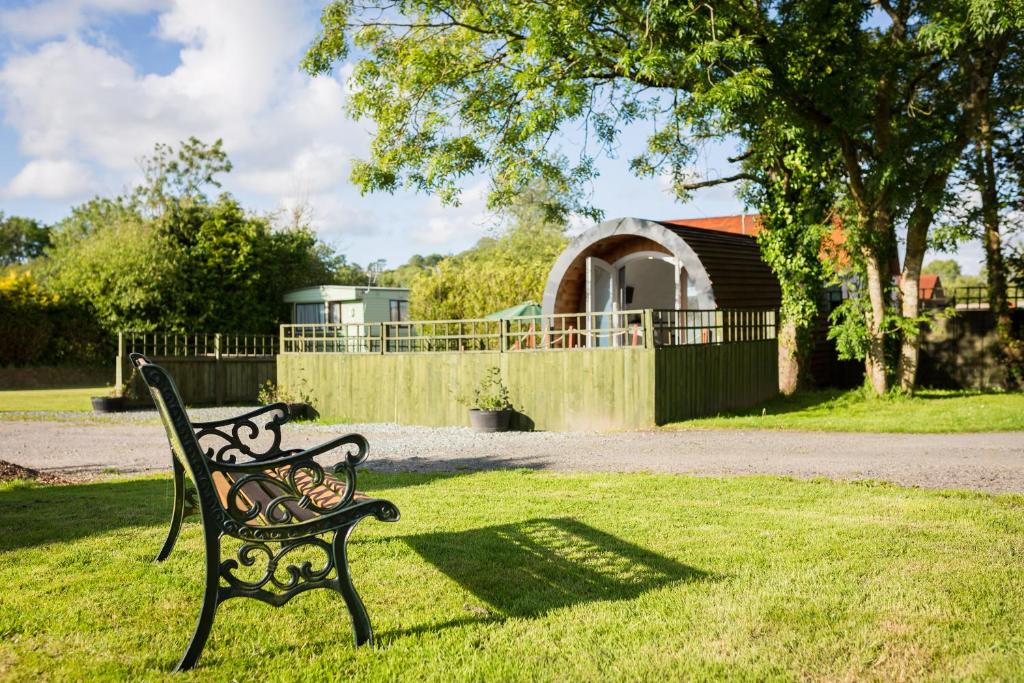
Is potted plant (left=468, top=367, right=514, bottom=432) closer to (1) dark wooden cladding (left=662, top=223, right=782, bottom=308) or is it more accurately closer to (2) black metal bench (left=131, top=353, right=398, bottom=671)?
(1) dark wooden cladding (left=662, top=223, right=782, bottom=308)

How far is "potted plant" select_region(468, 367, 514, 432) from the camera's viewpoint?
1385cm

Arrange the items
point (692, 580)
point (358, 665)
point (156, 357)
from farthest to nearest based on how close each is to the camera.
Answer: point (156, 357)
point (692, 580)
point (358, 665)

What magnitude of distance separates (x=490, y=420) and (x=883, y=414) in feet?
20.9

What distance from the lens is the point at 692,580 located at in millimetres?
4484

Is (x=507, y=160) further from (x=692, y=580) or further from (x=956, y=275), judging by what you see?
(x=956, y=275)

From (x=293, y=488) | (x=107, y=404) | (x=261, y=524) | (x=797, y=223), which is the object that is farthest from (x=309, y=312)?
(x=261, y=524)

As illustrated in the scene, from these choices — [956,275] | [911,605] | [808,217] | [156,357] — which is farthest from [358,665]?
[956,275]

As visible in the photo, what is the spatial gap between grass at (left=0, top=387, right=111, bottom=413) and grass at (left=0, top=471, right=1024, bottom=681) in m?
13.7

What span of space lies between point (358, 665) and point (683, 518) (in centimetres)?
313

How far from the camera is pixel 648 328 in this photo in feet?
43.2

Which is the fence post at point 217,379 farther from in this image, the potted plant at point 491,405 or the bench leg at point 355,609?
the bench leg at point 355,609

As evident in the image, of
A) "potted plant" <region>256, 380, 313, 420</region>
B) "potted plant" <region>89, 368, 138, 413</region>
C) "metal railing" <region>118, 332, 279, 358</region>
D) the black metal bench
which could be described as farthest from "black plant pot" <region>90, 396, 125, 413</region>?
the black metal bench

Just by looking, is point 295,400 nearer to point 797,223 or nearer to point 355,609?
point 797,223

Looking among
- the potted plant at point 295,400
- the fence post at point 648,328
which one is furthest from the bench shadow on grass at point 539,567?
the potted plant at point 295,400
